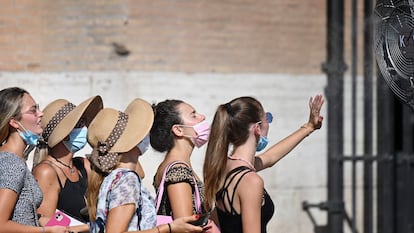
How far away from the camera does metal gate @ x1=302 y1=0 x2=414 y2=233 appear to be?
8422mm

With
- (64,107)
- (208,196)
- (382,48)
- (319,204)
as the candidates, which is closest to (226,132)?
(208,196)

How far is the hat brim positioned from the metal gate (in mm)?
3877

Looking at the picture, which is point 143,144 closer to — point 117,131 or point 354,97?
point 117,131

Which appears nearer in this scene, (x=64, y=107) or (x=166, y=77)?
(x=64, y=107)

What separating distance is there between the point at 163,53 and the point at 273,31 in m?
1.03

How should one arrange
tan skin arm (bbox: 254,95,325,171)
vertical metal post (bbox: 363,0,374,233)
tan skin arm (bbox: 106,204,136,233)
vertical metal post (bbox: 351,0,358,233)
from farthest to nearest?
1. vertical metal post (bbox: 363,0,374,233)
2. vertical metal post (bbox: 351,0,358,233)
3. tan skin arm (bbox: 254,95,325,171)
4. tan skin arm (bbox: 106,204,136,233)

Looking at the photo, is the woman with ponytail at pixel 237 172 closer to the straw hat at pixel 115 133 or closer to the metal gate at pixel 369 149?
the straw hat at pixel 115 133

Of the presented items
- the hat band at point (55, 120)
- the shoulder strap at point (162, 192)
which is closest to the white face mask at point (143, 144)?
the shoulder strap at point (162, 192)

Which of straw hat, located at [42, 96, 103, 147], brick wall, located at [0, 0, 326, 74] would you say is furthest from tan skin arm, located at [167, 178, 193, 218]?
brick wall, located at [0, 0, 326, 74]

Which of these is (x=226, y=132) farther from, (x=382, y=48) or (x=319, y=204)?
(x=319, y=204)

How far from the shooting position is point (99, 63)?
308 inches

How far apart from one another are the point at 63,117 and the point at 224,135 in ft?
4.45

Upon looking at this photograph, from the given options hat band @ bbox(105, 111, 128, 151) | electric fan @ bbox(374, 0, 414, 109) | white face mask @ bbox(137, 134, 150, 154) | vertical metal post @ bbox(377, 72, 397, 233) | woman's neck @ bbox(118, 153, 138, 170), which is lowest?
vertical metal post @ bbox(377, 72, 397, 233)

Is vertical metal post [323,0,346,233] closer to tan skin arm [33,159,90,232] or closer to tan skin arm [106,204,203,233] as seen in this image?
tan skin arm [33,159,90,232]
